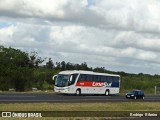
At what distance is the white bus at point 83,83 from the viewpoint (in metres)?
53.7

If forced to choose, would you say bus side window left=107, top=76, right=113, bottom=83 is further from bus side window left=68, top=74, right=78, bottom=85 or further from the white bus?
bus side window left=68, top=74, right=78, bottom=85

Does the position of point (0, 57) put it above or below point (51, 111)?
above

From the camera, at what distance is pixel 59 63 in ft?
344

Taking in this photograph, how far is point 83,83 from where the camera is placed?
55.3 metres

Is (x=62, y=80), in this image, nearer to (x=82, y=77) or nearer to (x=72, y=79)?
(x=72, y=79)

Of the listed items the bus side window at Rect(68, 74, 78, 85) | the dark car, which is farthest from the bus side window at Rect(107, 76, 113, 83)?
the bus side window at Rect(68, 74, 78, 85)

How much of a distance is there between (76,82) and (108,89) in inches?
296

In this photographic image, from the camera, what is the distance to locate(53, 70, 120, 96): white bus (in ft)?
176

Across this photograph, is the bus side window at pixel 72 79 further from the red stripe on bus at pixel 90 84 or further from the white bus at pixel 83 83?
the red stripe on bus at pixel 90 84

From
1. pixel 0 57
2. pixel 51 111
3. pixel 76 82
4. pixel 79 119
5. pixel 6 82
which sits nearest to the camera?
pixel 79 119

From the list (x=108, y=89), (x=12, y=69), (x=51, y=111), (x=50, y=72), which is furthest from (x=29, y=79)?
(x=51, y=111)

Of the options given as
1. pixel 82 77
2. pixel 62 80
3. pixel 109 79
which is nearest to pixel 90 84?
pixel 82 77

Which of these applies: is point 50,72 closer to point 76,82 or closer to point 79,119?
point 76,82

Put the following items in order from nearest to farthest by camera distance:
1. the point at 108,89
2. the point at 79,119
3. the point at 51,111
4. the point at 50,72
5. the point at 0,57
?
the point at 79,119 → the point at 51,111 → the point at 108,89 → the point at 0,57 → the point at 50,72
